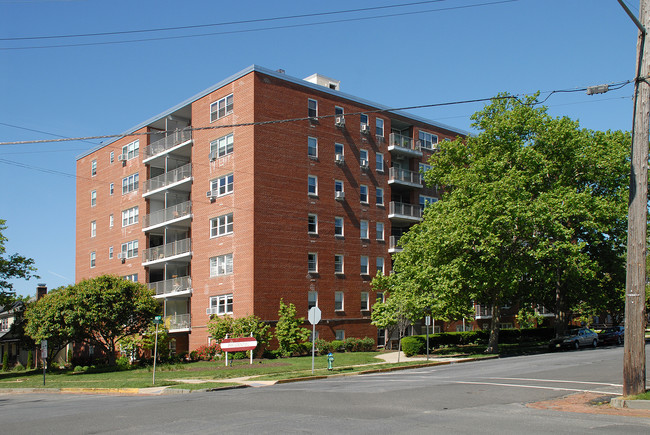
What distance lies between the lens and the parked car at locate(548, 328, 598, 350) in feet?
135

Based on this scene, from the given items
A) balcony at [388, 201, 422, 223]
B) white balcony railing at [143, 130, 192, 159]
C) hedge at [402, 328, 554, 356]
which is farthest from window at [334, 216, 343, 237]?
white balcony railing at [143, 130, 192, 159]

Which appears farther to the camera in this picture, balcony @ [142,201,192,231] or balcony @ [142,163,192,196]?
balcony @ [142,163,192,196]

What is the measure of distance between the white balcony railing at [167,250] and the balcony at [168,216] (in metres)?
1.68

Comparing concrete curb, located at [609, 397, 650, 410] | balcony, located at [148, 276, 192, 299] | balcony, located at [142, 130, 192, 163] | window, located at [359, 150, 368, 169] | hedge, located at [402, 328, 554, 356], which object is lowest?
hedge, located at [402, 328, 554, 356]

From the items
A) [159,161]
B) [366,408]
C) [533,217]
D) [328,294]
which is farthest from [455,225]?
[159,161]

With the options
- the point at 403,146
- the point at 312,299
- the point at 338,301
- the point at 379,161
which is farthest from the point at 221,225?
the point at 403,146

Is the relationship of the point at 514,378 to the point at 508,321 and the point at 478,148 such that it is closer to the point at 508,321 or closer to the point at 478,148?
the point at 478,148

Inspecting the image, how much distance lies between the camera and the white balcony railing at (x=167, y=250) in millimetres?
46406

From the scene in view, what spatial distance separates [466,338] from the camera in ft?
162

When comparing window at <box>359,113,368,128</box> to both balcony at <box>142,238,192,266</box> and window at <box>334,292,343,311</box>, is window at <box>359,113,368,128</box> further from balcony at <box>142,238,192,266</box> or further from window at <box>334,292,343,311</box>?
balcony at <box>142,238,192,266</box>

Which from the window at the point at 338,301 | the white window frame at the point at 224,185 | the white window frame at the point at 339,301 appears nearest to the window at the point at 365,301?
the white window frame at the point at 339,301

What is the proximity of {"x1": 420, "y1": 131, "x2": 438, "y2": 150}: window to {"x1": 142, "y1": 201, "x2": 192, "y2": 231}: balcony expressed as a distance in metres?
20.4

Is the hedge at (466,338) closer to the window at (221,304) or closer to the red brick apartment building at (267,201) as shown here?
the red brick apartment building at (267,201)

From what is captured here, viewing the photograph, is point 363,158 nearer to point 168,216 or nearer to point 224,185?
point 224,185
